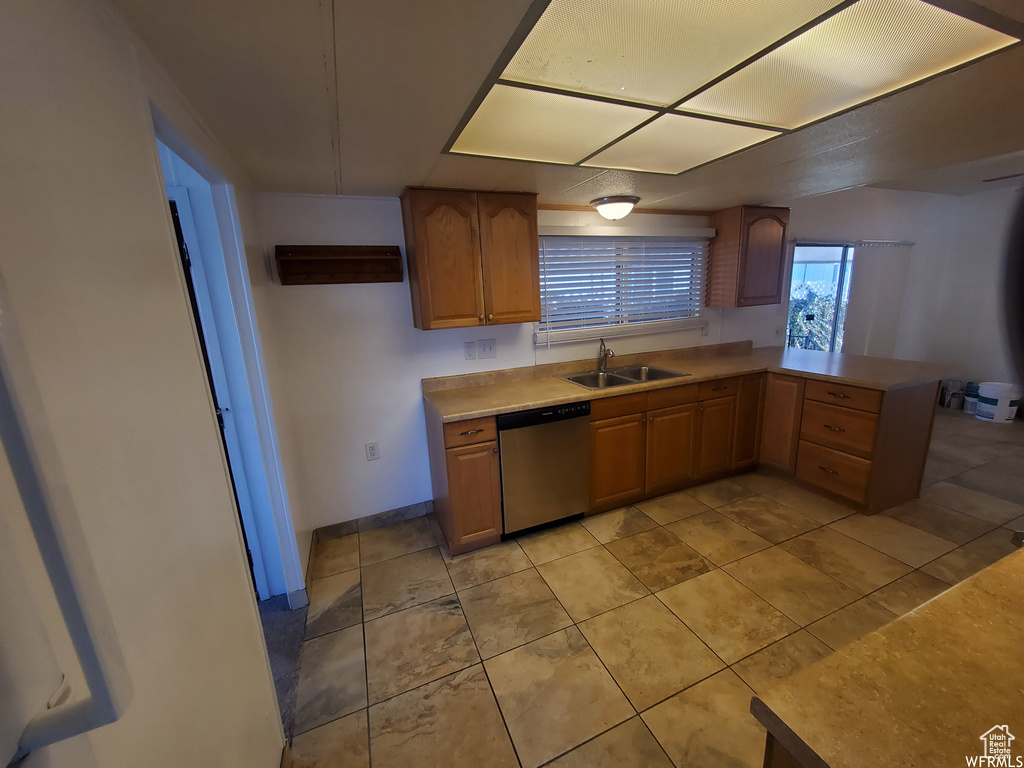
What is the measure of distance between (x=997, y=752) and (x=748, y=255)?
3241mm

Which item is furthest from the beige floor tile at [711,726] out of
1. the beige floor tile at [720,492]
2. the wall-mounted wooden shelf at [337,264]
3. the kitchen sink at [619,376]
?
the wall-mounted wooden shelf at [337,264]

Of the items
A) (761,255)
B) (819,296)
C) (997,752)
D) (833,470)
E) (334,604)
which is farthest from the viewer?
(819,296)

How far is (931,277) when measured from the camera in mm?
4457

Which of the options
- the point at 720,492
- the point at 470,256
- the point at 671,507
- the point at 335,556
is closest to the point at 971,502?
the point at 720,492

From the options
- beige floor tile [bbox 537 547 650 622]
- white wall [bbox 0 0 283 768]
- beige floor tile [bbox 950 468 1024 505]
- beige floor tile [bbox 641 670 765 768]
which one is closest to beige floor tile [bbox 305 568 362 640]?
white wall [bbox 0 0 283 768]

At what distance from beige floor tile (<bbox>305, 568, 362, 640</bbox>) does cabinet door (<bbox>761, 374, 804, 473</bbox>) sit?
306cm

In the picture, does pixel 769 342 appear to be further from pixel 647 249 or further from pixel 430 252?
pixel 430 252

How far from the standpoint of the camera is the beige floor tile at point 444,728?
133 centimetres

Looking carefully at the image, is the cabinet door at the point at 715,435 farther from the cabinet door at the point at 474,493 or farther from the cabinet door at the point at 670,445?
the cabinet door at the point at 474,493

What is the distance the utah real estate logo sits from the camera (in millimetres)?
535

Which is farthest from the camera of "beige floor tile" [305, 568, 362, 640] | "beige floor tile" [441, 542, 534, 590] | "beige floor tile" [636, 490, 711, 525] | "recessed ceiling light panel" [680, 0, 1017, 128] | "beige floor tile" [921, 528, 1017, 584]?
"beige floor tile" [636, 490, 711, 525]

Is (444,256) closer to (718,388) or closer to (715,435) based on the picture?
(718,388)

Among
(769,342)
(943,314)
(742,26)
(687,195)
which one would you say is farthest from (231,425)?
(943,314)

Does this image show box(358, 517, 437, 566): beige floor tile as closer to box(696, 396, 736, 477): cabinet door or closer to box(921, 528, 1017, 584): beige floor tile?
box(696, 396, 736, 477): cabinet door
